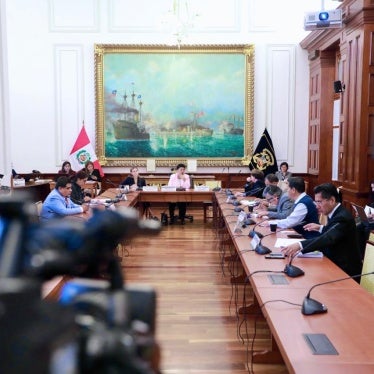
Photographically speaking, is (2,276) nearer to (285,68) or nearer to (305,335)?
(305,335)

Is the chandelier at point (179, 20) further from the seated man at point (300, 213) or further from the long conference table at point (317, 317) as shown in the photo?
the long conference table at point (317, 317)

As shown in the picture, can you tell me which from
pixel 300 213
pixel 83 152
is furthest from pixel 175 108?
pixel 300 213

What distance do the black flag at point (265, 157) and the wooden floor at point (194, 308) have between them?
379 cm

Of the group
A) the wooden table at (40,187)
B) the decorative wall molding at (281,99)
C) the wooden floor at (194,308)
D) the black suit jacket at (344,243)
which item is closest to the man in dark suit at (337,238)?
the black suit jacket at (344,243)

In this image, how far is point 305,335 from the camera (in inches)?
81.7

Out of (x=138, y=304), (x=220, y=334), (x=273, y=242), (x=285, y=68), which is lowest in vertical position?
(x=220, y=334)

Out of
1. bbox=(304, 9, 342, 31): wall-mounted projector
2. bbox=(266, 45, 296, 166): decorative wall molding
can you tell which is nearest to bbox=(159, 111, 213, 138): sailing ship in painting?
bbox=(266, 45, 296, 166): decorative wall molding

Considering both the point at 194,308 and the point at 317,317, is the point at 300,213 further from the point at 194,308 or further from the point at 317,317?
the point at 317,317

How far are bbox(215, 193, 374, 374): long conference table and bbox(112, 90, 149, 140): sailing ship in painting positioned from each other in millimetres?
8184

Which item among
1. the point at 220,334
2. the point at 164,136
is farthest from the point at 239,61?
the point at 220,334

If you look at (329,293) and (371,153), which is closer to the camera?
(329,293)

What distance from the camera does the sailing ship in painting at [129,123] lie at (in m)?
11.5

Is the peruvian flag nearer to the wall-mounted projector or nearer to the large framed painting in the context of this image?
the large framed painting

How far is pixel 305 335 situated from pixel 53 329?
1814 millimetres
